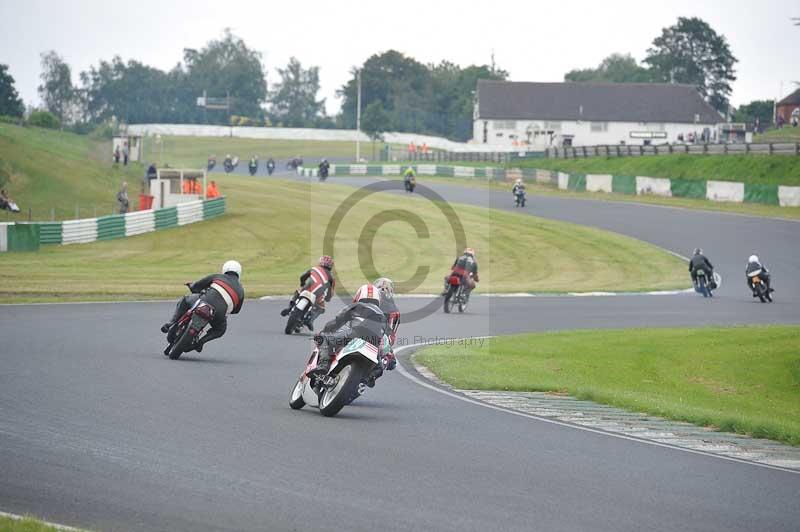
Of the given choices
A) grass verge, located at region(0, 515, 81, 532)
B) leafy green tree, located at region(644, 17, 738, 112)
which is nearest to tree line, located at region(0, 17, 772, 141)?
leafy green tree, located at region(644, 17, 738, 112)

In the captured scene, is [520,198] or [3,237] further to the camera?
[520,198]

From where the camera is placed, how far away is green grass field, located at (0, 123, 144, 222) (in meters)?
47.2

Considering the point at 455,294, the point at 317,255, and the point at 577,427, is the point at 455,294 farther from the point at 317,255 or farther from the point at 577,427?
the point at 317,255

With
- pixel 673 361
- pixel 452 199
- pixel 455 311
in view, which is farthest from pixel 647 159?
pixel 673 361

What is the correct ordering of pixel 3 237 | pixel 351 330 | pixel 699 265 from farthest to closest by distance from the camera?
pixel 3 237, pixel 699 265, pixel 351 330

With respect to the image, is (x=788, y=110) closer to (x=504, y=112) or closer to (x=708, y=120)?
(x=708, y=120)

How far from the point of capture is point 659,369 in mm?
18016

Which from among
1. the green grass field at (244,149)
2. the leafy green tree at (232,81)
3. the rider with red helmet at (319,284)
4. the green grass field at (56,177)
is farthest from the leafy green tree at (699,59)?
the rider with red helmet at (319,284)

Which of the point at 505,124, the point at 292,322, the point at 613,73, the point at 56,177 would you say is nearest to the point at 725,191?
the point at 56,177

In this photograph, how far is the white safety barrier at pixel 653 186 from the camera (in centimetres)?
6494

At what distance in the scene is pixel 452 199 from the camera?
64.4m

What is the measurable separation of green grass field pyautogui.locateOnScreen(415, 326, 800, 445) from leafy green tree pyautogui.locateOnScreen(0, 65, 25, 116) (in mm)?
86061

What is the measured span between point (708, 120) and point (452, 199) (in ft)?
197

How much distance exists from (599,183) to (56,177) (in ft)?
113
